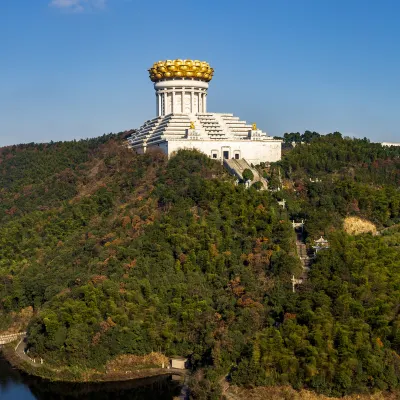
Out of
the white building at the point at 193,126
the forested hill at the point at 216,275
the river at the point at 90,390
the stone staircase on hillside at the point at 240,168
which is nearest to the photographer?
the forested hill at the point at 216,275

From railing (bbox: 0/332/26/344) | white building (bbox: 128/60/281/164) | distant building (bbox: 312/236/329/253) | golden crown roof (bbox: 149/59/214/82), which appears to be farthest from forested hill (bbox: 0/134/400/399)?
golden crown roof (bbox: 149/59/214/82)

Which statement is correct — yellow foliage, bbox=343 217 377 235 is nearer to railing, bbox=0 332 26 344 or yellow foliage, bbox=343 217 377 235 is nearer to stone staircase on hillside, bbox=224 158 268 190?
stone staircase on hillside, bbox=224 158 268 190

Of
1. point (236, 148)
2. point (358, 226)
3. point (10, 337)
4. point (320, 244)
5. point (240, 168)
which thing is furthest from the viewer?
point (236, 148)

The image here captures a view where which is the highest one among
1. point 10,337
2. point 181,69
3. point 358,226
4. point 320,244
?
point 181,69

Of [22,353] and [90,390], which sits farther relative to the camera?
[22,353]

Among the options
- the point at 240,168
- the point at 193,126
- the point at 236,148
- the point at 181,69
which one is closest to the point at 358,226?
the point at 240,168

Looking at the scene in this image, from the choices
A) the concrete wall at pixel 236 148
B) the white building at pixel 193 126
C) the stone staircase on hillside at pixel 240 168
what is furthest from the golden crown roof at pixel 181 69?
A: the stone staircase on hillside at pixel 240 168

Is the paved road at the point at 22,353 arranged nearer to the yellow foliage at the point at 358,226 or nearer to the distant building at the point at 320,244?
the distant building at the point at 320,244

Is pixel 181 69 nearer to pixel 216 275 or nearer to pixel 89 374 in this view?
pixel 216 275
